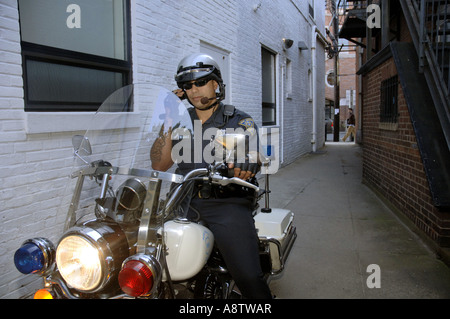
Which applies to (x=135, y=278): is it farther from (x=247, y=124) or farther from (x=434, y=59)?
(x=434, y=59)

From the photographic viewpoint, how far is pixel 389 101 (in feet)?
20.0

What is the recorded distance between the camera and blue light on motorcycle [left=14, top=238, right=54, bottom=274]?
159 centimetres

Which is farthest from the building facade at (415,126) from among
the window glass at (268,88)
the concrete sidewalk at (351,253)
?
the window glass at (268,88)

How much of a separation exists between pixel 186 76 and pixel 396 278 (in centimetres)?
267

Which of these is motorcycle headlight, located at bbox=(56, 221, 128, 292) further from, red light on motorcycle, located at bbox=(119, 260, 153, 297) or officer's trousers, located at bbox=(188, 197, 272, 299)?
officer's trousers, located at bbox=(188, 197, 272, 299)

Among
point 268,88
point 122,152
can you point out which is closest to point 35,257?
point 122,152

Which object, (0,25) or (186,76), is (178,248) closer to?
(186,76)

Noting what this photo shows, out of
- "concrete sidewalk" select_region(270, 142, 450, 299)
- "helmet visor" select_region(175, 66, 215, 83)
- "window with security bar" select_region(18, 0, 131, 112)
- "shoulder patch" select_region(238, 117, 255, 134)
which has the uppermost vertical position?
"window with security bar" select_region(18, 0, 131, 112)

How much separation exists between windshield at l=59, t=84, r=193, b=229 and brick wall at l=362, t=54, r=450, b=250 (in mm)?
3199

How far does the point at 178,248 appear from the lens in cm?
175

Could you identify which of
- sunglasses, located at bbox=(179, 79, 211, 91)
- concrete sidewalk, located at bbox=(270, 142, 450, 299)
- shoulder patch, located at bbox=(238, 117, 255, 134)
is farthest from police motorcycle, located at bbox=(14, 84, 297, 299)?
concrete sidewalk, located at bbox=(270, 142, 450, 299)

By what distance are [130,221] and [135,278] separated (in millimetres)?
282

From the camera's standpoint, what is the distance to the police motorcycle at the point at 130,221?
4.92 feet

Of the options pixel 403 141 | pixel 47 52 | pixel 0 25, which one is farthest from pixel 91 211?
pixel 403 141
